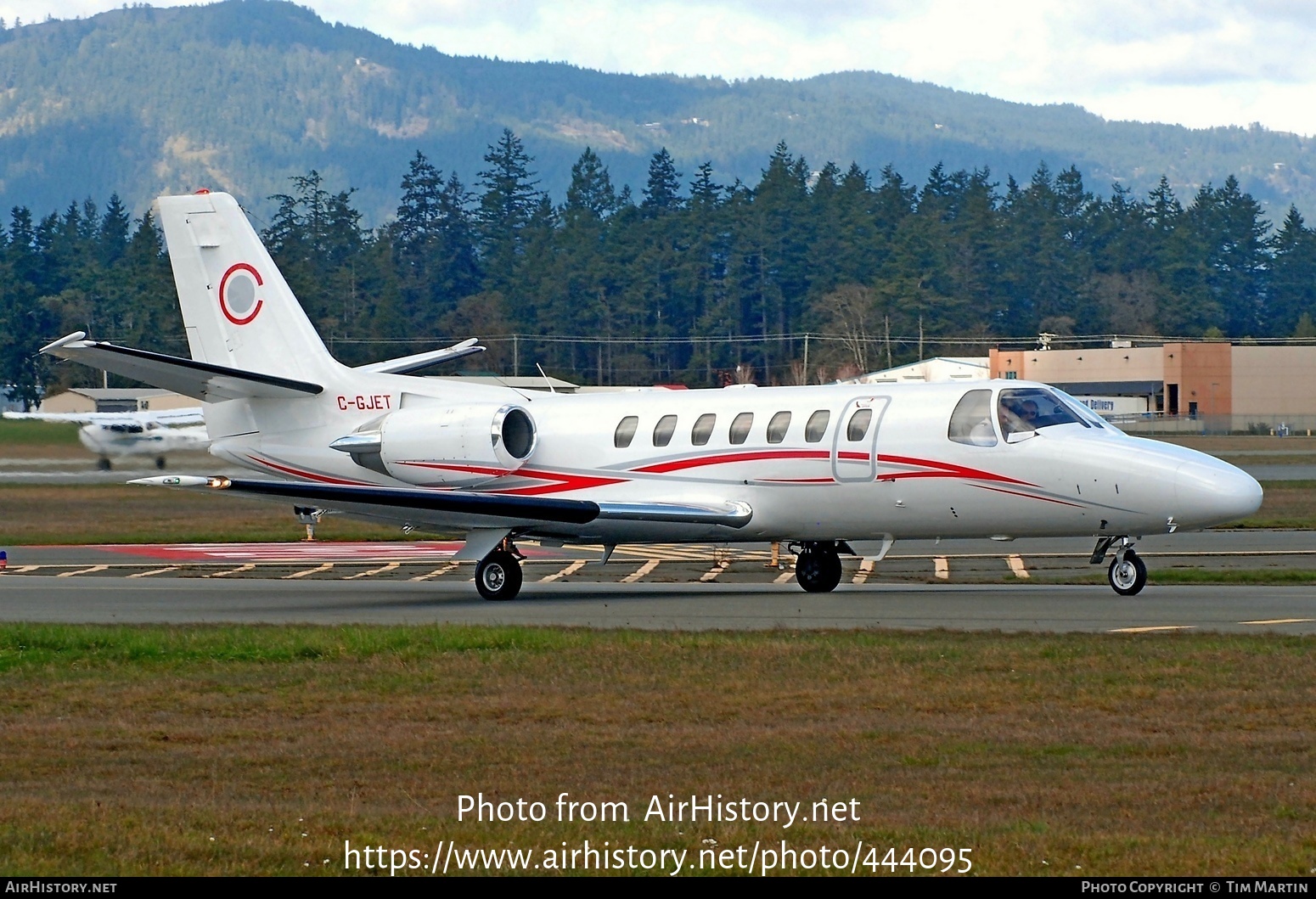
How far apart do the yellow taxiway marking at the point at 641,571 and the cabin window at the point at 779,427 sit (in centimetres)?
437

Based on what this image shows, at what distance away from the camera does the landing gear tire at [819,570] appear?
22.9 m

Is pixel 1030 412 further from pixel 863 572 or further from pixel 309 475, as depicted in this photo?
pixel 309 475

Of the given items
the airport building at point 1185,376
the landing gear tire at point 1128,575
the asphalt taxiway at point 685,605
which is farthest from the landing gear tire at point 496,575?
the airport building at point 1185,376

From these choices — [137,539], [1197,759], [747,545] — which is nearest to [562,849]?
[1197,759]

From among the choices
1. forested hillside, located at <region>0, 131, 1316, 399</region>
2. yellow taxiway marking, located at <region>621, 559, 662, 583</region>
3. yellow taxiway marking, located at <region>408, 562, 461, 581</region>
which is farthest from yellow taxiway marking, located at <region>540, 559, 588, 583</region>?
forested hillside, located at <region>0, 131, 1316, 399</region>

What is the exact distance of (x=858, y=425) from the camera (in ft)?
71.8

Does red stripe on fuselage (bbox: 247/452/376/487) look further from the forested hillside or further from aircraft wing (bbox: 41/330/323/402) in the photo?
the forested hillside

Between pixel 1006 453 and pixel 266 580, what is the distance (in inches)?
469

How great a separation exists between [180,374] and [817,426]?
843 cm

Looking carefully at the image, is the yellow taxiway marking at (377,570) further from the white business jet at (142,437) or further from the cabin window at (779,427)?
the cabin window at (779,427)

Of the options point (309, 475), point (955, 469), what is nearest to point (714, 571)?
point (309, 475)

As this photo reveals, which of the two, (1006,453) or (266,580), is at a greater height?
(1006,453)

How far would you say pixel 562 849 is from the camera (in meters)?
7.98

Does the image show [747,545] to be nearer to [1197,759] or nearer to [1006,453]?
[1006,453]
